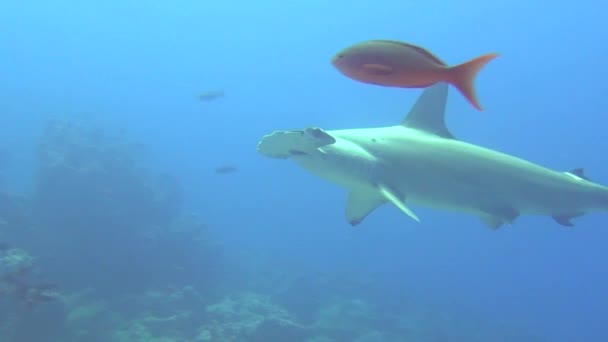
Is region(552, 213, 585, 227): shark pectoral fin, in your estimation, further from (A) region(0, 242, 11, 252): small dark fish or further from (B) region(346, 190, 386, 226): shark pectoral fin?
(A) region(0, 242, 11, 252): small dark fish

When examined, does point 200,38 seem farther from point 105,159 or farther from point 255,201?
point 105,159

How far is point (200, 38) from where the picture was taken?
475 feet

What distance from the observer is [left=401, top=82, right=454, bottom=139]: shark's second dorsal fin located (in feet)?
19.6

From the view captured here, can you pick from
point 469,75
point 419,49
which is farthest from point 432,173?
point 419,49

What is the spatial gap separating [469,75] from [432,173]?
3299 mm

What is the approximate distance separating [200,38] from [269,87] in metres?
24.3

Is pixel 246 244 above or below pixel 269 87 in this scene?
below

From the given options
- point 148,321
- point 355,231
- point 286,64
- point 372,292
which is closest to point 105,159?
point 148,321

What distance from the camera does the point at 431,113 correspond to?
6062mm

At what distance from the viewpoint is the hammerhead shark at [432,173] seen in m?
5.03

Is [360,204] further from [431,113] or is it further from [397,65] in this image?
[397,65]

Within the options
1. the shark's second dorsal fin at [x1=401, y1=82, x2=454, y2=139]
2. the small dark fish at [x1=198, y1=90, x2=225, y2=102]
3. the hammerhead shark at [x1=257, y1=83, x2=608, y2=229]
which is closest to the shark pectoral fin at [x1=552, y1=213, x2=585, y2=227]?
the hammerhead shark at [x1=257, y1=83, x2=608, y2=229]

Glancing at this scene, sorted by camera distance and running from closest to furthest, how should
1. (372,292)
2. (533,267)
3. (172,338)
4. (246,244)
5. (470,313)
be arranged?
(172,338), (372,292), (470,313), (246,244), (533,267)

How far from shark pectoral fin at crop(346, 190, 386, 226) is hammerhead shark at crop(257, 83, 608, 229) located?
0.01 meters
